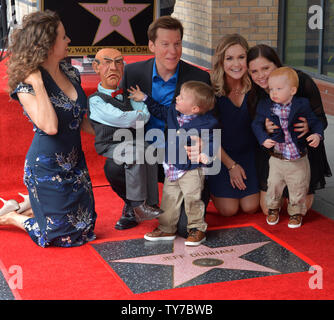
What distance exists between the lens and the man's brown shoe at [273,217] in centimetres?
462

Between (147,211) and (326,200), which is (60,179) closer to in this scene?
(147,211)

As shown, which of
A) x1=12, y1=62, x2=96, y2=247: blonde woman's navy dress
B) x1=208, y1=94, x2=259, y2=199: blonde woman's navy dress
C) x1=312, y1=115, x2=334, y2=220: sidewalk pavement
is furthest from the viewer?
x1=312, y1=115, x2=334, y2=220: sidewalk pavement

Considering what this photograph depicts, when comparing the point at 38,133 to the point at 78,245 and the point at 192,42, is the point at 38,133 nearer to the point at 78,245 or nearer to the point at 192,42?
the point at 78,245

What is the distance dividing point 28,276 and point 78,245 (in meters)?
0.54

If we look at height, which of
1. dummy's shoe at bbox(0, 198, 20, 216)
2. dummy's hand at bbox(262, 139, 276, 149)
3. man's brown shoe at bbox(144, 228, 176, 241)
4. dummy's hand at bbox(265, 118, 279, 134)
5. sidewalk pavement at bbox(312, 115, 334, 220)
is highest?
dummy's hand at bbox(265, 118, 279, 134)

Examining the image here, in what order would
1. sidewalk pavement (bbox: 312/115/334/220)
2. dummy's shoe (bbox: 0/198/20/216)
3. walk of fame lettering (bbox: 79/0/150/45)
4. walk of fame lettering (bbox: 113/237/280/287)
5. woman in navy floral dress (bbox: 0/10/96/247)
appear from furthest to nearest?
walk of fame lettering (bbox: 79/0/150/45) → sidewalk pavement (bbox: 312/115/334/220) → dummy's shoe (bbox: 0/198/20/216) → woman in navy floral dress (bbox: 0/10/96/247) → walk of fame lettering (bbox: 113/237/280/287)

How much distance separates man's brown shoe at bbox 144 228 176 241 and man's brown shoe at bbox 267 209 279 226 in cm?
73

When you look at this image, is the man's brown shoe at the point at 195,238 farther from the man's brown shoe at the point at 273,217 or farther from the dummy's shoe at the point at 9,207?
the dummy's shoe at the point at 9,207

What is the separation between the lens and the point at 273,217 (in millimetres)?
4625

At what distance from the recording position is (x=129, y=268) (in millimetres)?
3908

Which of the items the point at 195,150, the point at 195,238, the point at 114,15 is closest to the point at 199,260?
the point at 195,238

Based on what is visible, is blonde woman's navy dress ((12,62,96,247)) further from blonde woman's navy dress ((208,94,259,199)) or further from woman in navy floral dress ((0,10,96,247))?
blonde woman's navy dress ((208,94,259,199))

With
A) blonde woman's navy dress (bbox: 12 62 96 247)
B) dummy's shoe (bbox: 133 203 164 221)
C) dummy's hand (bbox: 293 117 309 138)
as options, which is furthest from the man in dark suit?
dummy's hand (bbox: 293 117 309 138)

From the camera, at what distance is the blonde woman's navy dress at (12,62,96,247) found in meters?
4.12
